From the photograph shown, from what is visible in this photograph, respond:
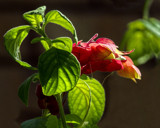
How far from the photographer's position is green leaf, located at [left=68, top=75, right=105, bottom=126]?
0.53 meters

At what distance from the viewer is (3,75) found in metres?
1.36

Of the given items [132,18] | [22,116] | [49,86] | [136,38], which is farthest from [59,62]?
[132,18]

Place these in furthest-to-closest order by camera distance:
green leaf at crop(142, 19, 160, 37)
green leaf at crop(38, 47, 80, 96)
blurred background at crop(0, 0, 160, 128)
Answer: blurred background at crop(0, 0, 160, 128) < green leaf at crop(142, 19, 160, 37) < green leaf at crop(38, 47, 80, 96)

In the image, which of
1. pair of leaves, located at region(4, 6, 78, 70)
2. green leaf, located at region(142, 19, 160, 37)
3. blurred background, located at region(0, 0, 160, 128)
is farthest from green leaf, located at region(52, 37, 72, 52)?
blurred background, located at region(0, 0, 160, 128)

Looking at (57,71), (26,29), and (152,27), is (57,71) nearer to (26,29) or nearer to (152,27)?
(26,29)

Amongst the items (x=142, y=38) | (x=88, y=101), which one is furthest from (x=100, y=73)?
(x=88, y=101)

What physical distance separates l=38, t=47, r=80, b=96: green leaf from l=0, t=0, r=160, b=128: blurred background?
2.97 feet

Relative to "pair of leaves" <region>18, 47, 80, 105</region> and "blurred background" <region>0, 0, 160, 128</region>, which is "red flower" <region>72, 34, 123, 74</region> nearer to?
"pair of leaves" <region>18, 47, 80, 105</region>

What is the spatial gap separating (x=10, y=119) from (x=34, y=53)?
0.84ft

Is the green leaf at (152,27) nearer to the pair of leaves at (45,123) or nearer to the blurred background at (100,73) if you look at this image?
the blurred background at (100,73)

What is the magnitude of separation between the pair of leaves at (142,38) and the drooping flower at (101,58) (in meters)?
0.60

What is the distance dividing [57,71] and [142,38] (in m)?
0.76

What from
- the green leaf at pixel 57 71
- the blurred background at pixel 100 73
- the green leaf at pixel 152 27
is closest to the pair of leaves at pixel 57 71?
the green leaf at pixel 57 71

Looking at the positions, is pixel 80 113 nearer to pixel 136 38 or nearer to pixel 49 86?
pixel 49 86
